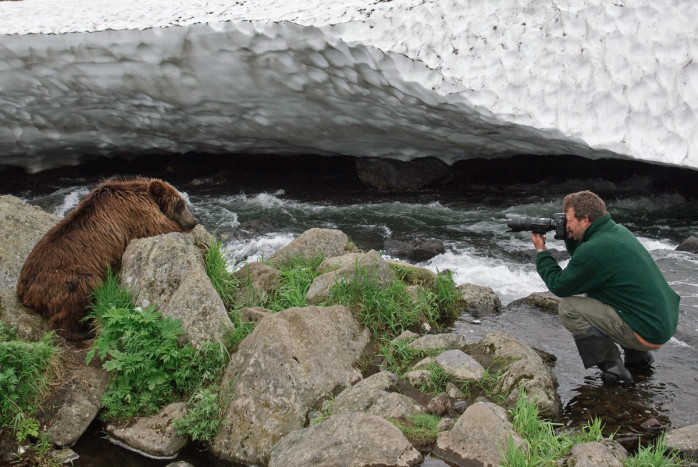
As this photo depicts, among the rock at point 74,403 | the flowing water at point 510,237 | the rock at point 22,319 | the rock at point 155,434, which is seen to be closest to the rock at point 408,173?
the flowing water at point 510,237

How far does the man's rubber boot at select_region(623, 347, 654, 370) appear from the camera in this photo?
15.6ft

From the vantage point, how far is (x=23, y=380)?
409cm

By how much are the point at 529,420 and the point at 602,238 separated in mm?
1417

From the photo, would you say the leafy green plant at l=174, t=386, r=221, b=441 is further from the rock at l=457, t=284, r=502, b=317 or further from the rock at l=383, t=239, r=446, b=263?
the rock at l=383, t=239, r=446, b=263

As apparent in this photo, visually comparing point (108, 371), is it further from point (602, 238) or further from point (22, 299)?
point (602, 238)

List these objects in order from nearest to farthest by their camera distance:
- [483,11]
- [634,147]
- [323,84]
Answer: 1. [634,147]
2. [483,11]
3. [323,84]

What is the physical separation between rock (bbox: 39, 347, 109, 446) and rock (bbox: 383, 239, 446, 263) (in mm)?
4456

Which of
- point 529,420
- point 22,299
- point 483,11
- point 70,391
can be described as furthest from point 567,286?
point 483,11

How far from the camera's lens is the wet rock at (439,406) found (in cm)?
404

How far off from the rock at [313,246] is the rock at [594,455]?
314 centimetres

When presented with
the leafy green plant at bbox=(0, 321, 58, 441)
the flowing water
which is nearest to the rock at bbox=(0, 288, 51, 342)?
the leafy green plant at bbox=(0, 321, 58, 441)

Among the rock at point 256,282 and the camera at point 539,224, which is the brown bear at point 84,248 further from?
the camera at point 539,224

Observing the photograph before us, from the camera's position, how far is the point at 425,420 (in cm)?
387


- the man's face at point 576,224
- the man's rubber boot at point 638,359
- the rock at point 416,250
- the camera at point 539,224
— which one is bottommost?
the rock at point 416,250
